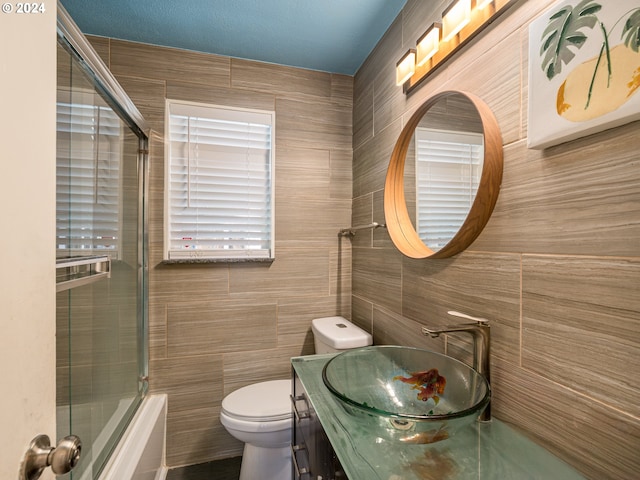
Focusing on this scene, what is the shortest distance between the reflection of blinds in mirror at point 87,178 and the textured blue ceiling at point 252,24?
0.63m

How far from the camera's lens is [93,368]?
44.8 inches

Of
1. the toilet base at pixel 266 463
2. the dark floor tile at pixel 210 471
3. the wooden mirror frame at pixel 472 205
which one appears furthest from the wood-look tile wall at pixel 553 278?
the dark floor tile at pixel 210 471

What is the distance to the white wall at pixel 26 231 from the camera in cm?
44

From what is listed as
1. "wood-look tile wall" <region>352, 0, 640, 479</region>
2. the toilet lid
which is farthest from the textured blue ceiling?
the toilet lid

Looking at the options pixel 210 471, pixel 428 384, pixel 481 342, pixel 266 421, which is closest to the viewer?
pixel 481 342

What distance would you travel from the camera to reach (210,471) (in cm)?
171

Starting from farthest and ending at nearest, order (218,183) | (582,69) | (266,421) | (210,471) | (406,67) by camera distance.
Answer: (218,183)
(210,471)
(266,421)
(406,67)
(582,69)

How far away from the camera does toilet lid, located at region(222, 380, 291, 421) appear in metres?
1.43

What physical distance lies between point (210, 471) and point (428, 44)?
7.79 ft

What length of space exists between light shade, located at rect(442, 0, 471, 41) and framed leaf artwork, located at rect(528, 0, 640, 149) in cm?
27

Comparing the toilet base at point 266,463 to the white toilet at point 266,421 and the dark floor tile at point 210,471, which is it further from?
the dark floor tile at point 210,471

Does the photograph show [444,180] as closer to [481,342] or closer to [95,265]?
[481,342]

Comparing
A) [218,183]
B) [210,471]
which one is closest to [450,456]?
[210,471]

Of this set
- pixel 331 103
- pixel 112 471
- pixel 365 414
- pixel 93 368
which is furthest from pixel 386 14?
pixel 112 471
